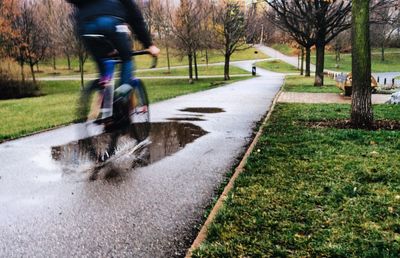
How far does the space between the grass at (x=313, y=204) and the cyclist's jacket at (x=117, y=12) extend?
2287 mm

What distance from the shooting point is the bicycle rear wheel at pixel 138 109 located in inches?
224

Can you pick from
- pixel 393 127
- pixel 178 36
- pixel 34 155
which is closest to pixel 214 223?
pixel 34 155

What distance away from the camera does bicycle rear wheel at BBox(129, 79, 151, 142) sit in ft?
18.7

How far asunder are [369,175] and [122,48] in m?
3.41

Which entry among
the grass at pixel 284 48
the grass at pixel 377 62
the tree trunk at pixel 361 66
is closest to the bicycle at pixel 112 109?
the tree trunk at pixel 361 66

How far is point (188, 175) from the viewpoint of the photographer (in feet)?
16.7

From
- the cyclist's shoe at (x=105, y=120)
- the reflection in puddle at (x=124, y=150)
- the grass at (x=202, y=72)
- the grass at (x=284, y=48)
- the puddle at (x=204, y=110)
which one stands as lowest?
the reflection in puddle at (x=124, y=150)

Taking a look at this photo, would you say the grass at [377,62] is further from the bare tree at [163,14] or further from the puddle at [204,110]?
the puddle at [204,110]

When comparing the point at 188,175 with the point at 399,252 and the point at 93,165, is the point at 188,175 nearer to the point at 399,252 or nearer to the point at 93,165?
the point at 93,165

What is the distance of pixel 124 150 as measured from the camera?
625cm

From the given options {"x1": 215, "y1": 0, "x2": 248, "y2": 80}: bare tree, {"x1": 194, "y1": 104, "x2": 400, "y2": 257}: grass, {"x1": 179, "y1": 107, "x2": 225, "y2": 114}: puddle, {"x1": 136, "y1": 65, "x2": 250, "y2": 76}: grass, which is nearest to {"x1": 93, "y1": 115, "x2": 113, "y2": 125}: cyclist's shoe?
{"x1": 194, "y1": 104, "x2": 400, "y2": 257}: grass

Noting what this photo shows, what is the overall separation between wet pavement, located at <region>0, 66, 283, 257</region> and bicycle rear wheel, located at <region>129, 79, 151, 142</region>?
14.1 inches

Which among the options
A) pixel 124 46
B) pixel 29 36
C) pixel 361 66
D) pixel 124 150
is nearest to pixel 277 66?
pixel 29 36

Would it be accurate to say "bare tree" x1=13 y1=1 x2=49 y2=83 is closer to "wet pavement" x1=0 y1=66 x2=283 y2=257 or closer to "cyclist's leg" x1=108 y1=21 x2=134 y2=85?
"wet pavement" x1=0 y1=66 x2=283 y2=257
